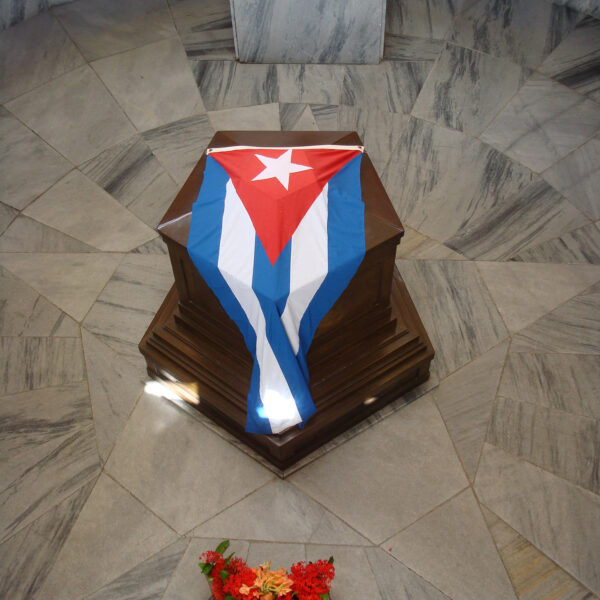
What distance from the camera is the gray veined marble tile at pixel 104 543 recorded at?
13.2ft

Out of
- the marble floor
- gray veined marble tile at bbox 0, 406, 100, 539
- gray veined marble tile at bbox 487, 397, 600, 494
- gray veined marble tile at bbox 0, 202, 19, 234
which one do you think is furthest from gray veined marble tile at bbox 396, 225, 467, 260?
gray veined marble tile at bbox 0, 202, 19, 234

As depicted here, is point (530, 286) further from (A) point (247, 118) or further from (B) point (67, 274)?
(B) point (67, 274)

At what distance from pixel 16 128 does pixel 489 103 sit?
411 centimetres

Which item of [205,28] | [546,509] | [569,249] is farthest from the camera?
[205,28]

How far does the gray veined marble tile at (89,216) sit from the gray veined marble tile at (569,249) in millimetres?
2875

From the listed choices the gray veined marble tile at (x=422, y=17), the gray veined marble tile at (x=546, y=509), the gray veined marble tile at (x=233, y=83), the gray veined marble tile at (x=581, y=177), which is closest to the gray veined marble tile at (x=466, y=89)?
the gray veined marble tile at (x=422, y=17)

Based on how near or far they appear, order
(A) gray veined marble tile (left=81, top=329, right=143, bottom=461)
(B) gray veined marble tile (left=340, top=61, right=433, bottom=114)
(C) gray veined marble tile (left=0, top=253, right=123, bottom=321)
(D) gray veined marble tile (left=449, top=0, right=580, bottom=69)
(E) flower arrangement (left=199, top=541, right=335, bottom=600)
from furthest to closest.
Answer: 1. (D) gray veined marble tile (left=449, top=0, right=580, bottom=69)
2. (B) gray veined marble tile (left=340, top=61, right=433, bottom=114)
3. (C) gray veined marble tile (left=0, top=253, right=123, bottom=321)
4. (A) gray veined marble tile (left=81, top=329, right=143, bottom=461)
5. (E) flower arrangement (left=199, top=541, right=335, bottom=600)

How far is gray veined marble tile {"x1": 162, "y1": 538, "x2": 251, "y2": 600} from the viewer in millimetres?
3945

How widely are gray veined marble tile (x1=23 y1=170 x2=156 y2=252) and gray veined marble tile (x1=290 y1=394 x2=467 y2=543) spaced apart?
233cm

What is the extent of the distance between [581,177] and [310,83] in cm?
248

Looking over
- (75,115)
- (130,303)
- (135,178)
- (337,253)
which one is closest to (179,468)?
(130,303)

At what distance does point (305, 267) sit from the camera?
13.2ft

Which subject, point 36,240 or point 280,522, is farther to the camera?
point 36,240

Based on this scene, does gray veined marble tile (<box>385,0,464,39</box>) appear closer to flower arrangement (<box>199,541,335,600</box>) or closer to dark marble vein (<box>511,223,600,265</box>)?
dark marble vein (<box>511,223,600,265</box>)
